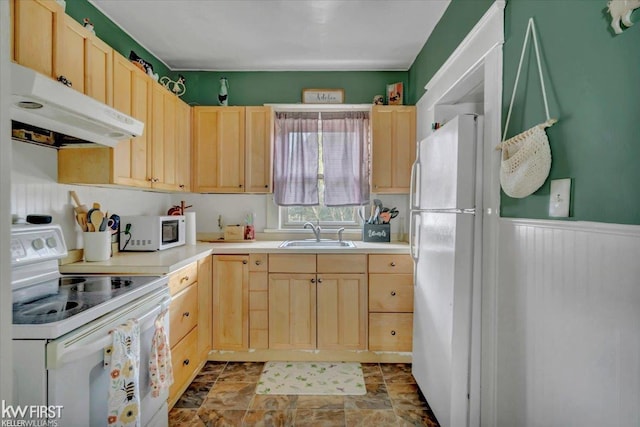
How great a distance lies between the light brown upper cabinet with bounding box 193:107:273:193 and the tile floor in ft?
5.35

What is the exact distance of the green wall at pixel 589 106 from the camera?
871 mm

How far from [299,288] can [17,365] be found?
1.78m

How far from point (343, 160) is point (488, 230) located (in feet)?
5.77

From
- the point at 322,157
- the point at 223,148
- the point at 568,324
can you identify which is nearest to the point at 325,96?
the point at 322,157

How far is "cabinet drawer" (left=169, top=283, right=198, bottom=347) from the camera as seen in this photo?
1.99 m

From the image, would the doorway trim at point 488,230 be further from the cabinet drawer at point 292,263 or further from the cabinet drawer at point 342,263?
the cabinet drawer at point 292,263

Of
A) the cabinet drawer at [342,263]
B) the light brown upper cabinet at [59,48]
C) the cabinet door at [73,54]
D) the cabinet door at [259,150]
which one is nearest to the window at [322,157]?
the cabinet door at [259,150]

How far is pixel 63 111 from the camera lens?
1.34 m

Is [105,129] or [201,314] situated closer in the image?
[105,129]

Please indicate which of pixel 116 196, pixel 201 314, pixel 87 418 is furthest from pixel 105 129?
pixel 201 314

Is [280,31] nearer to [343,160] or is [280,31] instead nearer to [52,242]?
[343,160]

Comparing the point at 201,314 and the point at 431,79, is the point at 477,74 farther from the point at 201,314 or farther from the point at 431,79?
the point at 201,314

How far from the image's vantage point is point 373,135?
297 cm

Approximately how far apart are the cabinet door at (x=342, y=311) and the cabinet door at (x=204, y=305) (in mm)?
888
